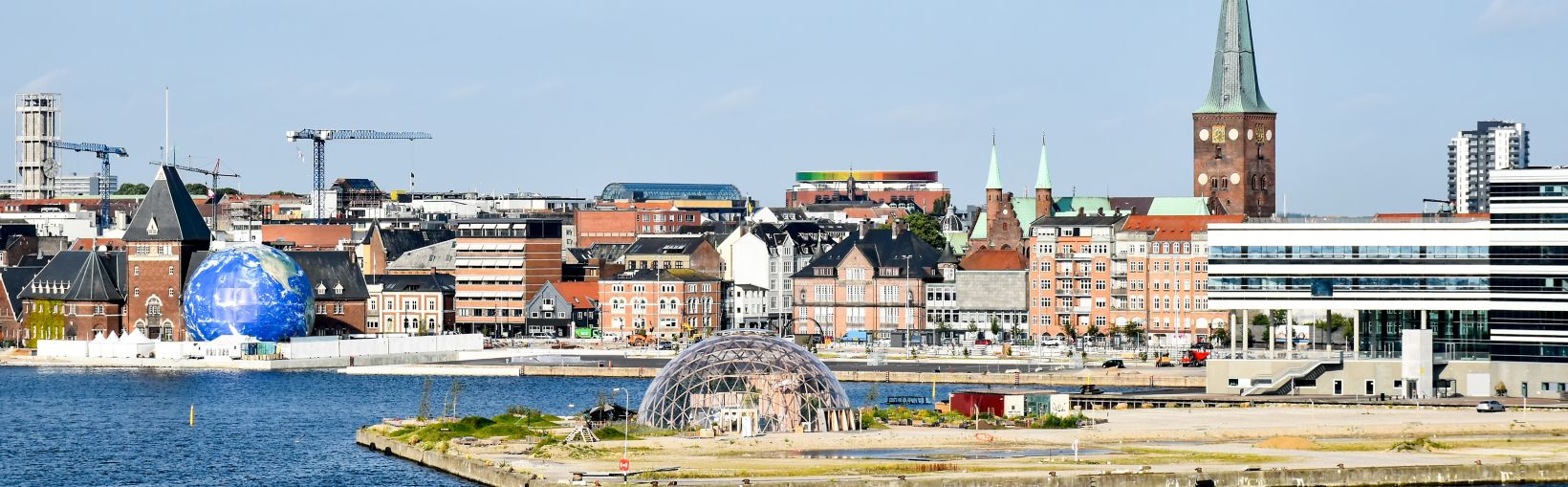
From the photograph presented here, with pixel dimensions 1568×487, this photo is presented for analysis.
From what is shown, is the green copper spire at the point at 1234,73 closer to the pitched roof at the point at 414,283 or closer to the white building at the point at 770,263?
the white building at the point at 770,263

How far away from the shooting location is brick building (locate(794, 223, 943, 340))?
545ft

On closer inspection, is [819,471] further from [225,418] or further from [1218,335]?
[1218,335]

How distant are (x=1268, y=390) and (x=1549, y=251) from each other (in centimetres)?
1153

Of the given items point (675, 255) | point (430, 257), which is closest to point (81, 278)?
point (430, 257)

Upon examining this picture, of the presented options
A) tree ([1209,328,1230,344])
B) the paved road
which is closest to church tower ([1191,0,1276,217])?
tree ([1209,328,1230,344])

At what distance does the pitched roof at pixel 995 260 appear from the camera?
535 ft

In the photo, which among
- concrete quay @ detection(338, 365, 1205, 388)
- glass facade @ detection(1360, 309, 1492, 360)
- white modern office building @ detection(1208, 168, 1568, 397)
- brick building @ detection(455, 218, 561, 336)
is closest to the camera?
white modern office building @ detection(1208, 168, 1568, 397)

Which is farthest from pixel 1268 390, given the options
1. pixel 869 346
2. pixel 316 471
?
pixel 869 346

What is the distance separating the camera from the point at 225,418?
10538 cm

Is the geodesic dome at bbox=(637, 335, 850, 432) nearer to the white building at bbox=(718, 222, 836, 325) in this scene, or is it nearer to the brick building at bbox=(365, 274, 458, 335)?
the brick building at bbox=(365, 274, 458, 335)

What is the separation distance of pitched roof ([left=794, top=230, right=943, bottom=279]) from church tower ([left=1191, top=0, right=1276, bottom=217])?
60.2 ft

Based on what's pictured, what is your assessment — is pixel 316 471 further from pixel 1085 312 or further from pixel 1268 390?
pixel 1085 312

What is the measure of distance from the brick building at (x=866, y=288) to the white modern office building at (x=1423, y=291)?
197 feet

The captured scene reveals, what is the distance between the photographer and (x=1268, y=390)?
331ft
